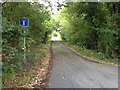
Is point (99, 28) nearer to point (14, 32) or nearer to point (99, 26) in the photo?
point (99, 26)

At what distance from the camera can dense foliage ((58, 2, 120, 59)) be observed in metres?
21.5

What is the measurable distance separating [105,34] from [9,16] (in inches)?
403

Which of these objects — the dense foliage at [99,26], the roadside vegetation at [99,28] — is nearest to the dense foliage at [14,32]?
the roadside vegetation at [99,28]

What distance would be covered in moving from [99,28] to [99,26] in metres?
1.99

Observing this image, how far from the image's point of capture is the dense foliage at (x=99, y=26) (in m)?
21.5

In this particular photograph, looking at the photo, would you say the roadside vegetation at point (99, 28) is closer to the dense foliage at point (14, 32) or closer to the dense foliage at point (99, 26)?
the dense foliage at point (99, 26)

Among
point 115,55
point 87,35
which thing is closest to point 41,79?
point 115,55

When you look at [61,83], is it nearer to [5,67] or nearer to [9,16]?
[5,67]

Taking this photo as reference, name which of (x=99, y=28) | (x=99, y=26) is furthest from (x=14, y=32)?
Result: (x=99, y=26)

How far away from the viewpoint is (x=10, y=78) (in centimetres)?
980

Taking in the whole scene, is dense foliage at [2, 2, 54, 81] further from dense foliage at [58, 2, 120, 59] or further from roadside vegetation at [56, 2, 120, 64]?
dense foliage at [58, 2, 120, 59]

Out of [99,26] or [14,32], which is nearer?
[14,32]

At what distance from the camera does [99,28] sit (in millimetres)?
23375

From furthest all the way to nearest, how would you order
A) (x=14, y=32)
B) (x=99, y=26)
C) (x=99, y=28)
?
1. (x=99, y=26)
2. (x=99, y=28)
3. (x=14, y=32)
